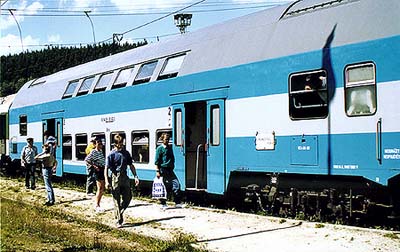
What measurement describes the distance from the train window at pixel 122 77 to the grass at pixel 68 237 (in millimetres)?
5650

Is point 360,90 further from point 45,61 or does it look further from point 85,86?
point 45,61

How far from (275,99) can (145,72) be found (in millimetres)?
6100

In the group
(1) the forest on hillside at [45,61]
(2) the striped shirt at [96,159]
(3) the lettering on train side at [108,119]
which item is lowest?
(2) the striped shirt at [96,159]

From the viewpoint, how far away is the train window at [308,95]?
10.9 m

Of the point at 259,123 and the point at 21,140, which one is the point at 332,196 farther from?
the point at 21,140

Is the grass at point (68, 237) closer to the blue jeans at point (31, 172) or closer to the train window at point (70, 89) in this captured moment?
the blue jeans at point (31, 172)

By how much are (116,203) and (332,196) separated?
13.6 feet

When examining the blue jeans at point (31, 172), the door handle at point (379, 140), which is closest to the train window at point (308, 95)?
the door handle at point (379, 140)

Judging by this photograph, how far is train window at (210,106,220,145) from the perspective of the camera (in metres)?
13.6

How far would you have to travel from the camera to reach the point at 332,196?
11.0 metres

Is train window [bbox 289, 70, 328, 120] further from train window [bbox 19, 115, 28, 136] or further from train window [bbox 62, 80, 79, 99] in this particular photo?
train window [bbox 19, 115, 28, 136]

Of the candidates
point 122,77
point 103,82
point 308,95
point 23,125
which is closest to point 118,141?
point 308,95

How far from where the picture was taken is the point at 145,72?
17109 millimetres

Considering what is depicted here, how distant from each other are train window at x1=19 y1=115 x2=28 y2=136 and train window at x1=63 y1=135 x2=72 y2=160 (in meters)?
4.61
